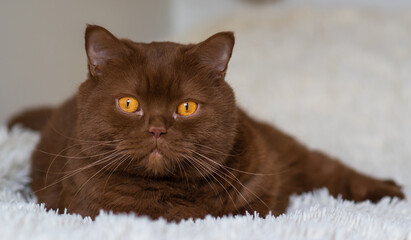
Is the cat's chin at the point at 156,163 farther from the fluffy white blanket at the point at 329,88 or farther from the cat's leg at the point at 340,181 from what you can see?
the cat's leg at the point at 340,181

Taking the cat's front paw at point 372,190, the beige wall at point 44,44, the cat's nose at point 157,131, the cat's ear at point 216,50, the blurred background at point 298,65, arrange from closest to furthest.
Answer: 1. the cat's nose at point 157,131
2. the cat's ear at point 216,50
3. the cat's front paw at point 372,190
4. the blurred background at point 298,65
5. the beige wall at point 44,44

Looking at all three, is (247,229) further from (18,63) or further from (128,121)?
(18,63)

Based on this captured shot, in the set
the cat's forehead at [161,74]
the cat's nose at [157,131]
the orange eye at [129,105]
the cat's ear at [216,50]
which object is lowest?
the cat's nose at [157,131]

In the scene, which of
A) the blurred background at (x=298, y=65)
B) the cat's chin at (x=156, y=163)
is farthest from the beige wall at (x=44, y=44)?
the cat's chin at (x=156, y=163)

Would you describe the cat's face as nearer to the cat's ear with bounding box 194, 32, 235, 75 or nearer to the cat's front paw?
the cat's ear with bounding box 194, 32, 235, 75

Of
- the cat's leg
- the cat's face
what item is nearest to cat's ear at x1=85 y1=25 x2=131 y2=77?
the cat's face

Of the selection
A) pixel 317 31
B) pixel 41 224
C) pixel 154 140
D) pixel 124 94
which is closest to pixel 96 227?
pixel 41 224

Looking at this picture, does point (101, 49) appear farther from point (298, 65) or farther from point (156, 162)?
point (298, 65)
